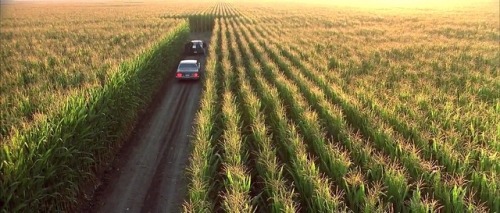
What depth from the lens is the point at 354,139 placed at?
1008 cm

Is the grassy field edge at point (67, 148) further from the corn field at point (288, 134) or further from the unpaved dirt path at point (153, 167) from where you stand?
the unpaved dirt path at point (153, 167)

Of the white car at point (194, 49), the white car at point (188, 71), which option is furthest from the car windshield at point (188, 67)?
the white car at point (194, 49)

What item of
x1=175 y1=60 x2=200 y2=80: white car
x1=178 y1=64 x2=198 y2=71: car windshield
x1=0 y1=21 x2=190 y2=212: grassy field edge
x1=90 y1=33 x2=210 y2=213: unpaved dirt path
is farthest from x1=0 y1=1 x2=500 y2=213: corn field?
x1=178 y1=64 x2=198 y2=71: car windshield

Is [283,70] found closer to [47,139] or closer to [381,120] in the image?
[381,120]

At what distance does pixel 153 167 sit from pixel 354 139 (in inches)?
253

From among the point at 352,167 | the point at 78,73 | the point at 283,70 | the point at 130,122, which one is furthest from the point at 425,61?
the point at 78,73

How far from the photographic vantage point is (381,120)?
460 inches

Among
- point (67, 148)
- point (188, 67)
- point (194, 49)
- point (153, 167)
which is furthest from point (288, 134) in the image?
point (194, 49)

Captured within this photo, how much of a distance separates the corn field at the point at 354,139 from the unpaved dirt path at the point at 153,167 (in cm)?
81

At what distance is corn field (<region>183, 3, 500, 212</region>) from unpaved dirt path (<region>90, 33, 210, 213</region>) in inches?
32.0

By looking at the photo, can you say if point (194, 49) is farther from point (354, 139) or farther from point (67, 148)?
point (354, 139)

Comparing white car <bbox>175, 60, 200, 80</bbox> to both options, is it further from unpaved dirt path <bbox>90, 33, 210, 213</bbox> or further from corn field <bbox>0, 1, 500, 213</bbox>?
unpaved dirt path <bbox>90, 33, 210, 213</bbox>

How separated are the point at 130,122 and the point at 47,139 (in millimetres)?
6607

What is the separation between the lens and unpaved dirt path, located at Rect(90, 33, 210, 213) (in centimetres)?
1007
